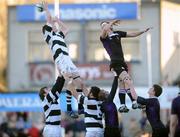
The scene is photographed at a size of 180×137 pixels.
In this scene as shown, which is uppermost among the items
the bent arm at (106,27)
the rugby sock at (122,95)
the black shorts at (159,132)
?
the bent arm at (106,27)

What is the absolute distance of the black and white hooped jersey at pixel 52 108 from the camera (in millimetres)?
14509

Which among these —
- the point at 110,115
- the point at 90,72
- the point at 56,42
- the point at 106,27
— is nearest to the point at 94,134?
the point at 110,115

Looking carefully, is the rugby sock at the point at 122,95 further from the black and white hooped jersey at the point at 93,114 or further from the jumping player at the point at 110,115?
the black and white hooped jersey at the point at 93,114

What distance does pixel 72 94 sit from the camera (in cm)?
1470

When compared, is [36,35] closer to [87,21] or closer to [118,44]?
[87,21]

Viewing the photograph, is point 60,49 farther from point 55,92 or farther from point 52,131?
point 52,131

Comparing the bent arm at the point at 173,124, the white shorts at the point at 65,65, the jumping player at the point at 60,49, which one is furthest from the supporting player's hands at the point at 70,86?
the bent arm at the point at 173,124

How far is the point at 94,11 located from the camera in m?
37.1

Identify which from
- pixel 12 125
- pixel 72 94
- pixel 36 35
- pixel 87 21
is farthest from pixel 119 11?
pixel 72 94

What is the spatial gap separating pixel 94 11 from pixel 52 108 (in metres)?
22.8

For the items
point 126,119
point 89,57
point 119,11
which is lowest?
point 126,119

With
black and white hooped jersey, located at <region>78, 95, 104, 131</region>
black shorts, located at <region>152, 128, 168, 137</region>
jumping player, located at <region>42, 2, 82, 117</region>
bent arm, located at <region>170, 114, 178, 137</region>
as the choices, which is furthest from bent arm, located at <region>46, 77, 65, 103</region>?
bent arm, located at <region>170, 114, 178, 137</region>

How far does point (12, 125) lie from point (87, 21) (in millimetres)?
11875

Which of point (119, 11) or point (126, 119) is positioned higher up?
point (119, 11)
